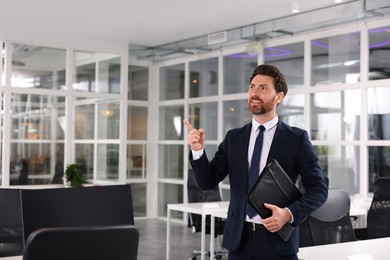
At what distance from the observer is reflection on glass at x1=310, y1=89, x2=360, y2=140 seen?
775 centimetres

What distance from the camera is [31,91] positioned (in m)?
9.43

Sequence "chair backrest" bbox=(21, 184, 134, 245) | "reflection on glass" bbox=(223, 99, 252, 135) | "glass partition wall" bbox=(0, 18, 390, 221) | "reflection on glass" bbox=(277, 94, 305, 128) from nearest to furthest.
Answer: "chair backrest" bbox=(21, 184, 134, 245)
"glass partition wall" bbox=(0, 18, 390, 221)
"reflection on glass" bbox=(277, 94, 305, 128)
"reflection on glass" bbox=(223, 99, 252, 135)

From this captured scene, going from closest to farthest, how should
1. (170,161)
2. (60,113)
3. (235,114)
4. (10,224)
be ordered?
(10,224) < (60,113) < (235,114) < (170,161)

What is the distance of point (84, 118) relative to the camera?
10078 millimetres

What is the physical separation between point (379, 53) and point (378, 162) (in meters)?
1.43

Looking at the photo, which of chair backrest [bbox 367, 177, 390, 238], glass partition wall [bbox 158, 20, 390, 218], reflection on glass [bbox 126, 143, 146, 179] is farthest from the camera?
reflection on glass [bbox 126, 143, 146, 179]

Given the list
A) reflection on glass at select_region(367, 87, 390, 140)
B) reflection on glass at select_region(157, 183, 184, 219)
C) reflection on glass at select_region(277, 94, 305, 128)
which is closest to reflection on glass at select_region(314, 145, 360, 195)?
reflection on glass at select_region(367, 87, 390, 140)

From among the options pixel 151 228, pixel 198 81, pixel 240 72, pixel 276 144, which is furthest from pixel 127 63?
pixel 276 144

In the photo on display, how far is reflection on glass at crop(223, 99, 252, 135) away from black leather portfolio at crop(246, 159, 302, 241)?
7063mm

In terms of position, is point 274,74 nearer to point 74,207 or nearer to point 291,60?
point 74,207

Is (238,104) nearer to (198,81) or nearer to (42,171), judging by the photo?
(198,81)

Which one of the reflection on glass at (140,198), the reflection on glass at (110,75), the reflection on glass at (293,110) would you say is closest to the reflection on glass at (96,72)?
the reflection on glass at (110,75)

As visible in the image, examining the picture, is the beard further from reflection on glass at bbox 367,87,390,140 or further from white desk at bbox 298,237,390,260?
reflection on glass at bbox 367,87,390,140

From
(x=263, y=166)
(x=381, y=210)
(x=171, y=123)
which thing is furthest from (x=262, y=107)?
(x=171, y=123)
